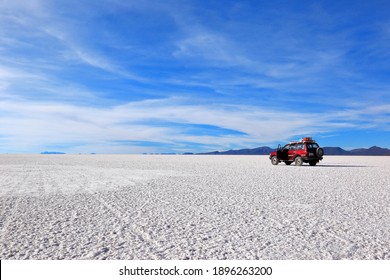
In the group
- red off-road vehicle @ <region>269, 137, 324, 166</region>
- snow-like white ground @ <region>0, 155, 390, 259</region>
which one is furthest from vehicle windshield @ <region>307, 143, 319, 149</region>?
snow-like white ground @ <region>0, 155, 390, 259</region>

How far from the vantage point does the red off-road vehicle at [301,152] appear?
26297 mm

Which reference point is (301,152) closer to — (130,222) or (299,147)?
(299,147)

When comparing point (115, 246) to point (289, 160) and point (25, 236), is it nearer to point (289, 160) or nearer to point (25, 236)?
point (25, 236)

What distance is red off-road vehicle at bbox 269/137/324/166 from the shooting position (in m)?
26.3

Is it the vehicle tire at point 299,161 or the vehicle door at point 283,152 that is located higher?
the vehicle door at point 283,152

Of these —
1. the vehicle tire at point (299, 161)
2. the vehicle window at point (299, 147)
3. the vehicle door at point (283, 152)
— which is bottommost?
the vehicle tire at point (299, 161)

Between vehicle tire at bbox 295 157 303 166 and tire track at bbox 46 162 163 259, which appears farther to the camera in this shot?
vehicle tire at bbox 295 157 303 166

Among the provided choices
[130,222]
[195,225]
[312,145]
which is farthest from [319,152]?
[130,222]

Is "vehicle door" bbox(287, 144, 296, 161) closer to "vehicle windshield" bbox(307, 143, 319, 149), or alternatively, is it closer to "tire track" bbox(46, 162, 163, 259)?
"vehicle windshield" bbox(307, 143, 319, 149)

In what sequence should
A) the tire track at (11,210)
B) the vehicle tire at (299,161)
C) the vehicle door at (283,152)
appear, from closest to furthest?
1. the tire track at (11,210)
2. the vehicle tire at (299,161)
3. the vehicle door at (283,152)

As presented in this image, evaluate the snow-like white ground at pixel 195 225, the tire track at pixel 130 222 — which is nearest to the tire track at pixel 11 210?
the snow-like white ground at pixel 195 225

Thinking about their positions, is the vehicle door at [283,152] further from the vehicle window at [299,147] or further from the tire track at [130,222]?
the tire track at [130,222]
